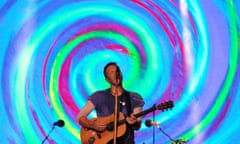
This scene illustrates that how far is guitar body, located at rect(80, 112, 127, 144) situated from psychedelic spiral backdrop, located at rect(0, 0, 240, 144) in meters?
0.51

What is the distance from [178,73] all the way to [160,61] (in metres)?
0.19

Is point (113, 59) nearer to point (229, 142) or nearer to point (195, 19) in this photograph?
point (195, 19)

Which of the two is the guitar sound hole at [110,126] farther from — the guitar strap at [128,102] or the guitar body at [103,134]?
the guitar strap at [128,102]

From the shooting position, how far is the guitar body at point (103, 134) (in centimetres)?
327

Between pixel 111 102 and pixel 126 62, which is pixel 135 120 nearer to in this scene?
pixel 111 102

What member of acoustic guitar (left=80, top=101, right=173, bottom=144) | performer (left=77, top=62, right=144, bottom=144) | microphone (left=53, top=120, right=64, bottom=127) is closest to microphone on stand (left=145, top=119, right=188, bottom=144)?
performer (left=77, top=62, right=144, bottom=144)

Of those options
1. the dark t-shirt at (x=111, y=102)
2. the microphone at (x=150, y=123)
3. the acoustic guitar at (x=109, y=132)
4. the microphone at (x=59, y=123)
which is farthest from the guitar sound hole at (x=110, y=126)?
the microphone at (x=59, y=123)

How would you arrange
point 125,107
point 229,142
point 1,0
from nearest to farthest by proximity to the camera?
point 125,107, point 229,142, point 1,0

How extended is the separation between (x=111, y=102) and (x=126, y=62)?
2.27 ft

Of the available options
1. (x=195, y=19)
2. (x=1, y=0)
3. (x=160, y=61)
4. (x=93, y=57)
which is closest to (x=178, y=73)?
(x=160, y=61)

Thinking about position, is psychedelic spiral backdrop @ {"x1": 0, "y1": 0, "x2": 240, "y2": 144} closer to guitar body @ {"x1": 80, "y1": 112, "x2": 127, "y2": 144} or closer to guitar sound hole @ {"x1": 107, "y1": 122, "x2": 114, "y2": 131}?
guitar body @ {"x1": 80, "y1": 112, "x2": 127, "y2": 144}

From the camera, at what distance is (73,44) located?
4094mm

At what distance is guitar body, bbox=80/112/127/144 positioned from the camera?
3271 mm

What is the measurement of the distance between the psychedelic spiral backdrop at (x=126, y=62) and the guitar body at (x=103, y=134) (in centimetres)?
51
